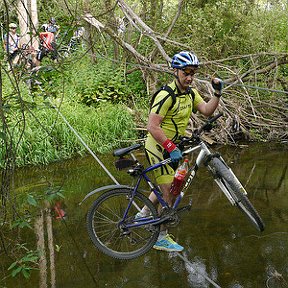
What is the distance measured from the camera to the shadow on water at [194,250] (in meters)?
4.34

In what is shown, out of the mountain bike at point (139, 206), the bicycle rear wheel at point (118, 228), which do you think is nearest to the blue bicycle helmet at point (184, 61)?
the mountain bike at point (139, 206)

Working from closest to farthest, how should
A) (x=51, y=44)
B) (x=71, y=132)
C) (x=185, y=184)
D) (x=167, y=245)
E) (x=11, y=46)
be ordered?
(x=51, y=44) → (x=11, y=46) → (x=185, y=184) → (x=167, y=245) → (x=71, y=132)

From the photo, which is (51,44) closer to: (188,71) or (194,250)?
(188,71)

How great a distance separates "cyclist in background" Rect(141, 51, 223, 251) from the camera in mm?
4504

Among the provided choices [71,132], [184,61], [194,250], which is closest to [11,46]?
[184,61]

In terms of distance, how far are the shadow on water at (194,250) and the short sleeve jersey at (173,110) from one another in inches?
49.4

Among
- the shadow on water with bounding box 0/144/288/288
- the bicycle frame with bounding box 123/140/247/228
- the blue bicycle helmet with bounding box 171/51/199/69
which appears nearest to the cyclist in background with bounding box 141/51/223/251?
the blue bicycle helmet with bounding box 171/51/199/69

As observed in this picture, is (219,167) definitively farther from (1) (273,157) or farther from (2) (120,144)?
(2) (120,144)

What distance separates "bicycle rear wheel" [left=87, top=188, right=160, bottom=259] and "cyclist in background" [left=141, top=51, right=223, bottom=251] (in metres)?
0.13

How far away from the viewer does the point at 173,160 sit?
177 inches

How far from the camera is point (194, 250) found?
495cm

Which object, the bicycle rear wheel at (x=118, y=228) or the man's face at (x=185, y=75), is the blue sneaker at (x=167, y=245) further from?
the man's face at (x=185, y=75)

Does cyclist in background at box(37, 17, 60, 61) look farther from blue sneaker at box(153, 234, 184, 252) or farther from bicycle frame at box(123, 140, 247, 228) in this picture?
blue sneaker at box(153, 234, 184, 252)

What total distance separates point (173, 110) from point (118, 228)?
1339 millimetres
